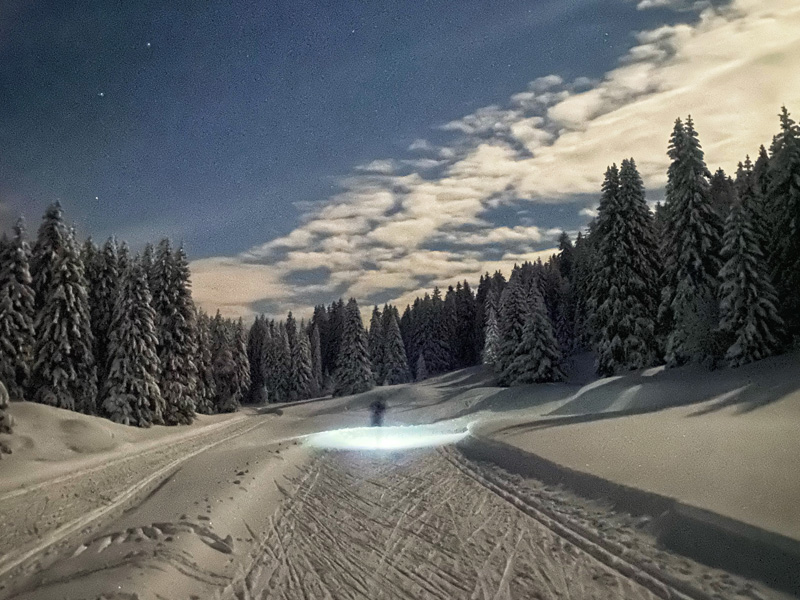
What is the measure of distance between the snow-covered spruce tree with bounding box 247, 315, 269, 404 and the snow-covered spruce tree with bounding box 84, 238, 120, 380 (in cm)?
4683

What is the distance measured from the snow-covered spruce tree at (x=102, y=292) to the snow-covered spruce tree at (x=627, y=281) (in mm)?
35983

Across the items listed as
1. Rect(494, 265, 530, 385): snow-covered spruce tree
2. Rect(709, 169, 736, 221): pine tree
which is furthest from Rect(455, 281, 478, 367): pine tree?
Rect(709, 169, 736, 221): pine tree

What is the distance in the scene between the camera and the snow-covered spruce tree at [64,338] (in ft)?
110

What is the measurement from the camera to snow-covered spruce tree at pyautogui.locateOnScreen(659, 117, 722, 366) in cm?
2859

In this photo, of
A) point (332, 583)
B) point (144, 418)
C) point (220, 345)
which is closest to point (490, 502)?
point (332, 583)

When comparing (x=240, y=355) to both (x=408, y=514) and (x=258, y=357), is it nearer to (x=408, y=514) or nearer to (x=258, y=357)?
(x=258, y=357)

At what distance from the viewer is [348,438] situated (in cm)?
2692

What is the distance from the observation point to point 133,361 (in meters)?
36.1

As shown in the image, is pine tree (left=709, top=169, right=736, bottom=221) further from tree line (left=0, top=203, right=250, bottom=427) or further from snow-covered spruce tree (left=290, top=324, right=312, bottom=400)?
snow-covered spruce tree (left=290, top=324, right=312, bottom=400)

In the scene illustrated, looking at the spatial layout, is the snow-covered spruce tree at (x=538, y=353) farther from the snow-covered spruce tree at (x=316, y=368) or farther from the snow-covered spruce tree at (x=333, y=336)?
the snow-covered spruce tree at (x=333, y=336)

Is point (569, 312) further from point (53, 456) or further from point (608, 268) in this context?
point (53, 456)

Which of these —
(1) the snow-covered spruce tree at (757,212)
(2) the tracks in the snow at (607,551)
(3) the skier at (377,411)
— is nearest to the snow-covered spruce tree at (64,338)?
(3) the skier at (377,411)

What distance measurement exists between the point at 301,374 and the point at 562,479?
75014 mm

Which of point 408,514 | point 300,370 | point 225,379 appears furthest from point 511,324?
point 300,370
